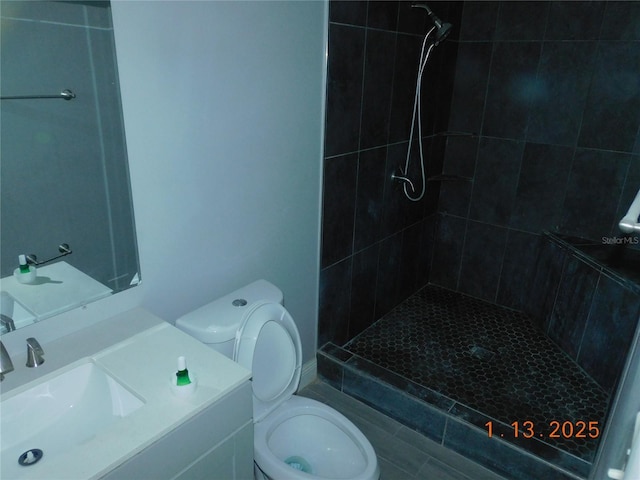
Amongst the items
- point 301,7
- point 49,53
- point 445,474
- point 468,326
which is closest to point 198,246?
point 49,53

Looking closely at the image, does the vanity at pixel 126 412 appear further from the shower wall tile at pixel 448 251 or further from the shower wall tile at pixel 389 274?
the shower wall tile at pixel 448 251

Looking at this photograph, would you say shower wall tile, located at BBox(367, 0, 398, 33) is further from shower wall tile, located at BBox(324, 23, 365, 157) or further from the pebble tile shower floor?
the pebble tile shower floor

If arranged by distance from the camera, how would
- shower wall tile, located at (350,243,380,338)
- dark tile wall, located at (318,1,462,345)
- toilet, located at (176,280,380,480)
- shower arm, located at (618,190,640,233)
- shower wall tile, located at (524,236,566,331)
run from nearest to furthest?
1. shower arm, located at (618,190,640,233)
2. toilet, located at (176,280,380,480)
3. dark tile wall, located at (318,1,462,345)
4. shower wall tile, located at (350,243,380,338)
5. shower wall tile, located at (524,236,566,331)

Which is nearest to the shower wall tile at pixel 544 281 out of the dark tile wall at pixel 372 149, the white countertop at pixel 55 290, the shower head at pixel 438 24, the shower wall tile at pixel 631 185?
the shower wall tile at pixel 631 185

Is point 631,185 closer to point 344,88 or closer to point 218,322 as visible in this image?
point 344,88

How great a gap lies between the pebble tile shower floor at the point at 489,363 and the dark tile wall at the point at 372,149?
0.63 ft

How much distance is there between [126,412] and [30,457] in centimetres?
22

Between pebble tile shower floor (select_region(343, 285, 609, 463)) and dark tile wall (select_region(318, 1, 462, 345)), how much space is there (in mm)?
192

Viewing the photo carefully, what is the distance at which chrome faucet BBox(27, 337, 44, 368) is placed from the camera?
3.96ft

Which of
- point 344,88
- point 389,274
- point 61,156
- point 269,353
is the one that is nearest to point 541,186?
point 389,274

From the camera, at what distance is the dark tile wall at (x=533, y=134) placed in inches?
103

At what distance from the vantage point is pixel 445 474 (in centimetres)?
199

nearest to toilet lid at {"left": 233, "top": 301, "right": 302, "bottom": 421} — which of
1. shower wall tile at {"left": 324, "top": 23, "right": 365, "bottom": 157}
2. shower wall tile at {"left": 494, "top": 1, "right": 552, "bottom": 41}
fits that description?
shower wall tile at {"left": 324, "top": 23, "right": 365, "bottom": 157}

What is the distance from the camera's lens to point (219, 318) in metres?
1.55
